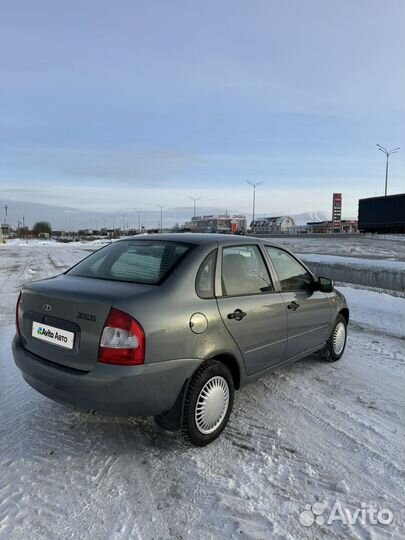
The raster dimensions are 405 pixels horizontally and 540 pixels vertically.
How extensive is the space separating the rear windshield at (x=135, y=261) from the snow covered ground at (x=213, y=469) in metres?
1.25

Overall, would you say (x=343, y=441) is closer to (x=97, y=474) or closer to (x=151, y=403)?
(x=151, y=403)

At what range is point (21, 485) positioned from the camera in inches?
104

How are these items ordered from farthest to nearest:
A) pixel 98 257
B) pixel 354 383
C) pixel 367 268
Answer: pixel 367 268 → pixel 354 383 → pixel 98 257

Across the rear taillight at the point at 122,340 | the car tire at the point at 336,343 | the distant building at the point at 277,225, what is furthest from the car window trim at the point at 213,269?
the distant building at the point at 277,225

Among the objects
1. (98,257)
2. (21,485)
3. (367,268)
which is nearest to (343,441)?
(21,485)

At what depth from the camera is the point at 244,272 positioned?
3719mm

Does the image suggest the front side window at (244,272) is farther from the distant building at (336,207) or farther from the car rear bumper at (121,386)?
the distant building at (336,207)

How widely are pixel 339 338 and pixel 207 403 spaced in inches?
104

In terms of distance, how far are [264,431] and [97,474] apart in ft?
4.46

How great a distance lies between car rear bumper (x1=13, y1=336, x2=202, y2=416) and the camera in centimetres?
273

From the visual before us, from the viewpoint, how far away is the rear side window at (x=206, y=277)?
A: 10.4 ft

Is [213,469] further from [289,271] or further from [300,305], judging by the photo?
[289,271]

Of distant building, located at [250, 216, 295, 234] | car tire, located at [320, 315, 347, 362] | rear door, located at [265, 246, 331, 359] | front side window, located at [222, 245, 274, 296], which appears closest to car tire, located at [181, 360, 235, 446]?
front side window, located at [222, 245, 274, 296]

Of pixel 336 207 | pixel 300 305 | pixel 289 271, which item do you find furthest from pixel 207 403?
pixel 336 207
